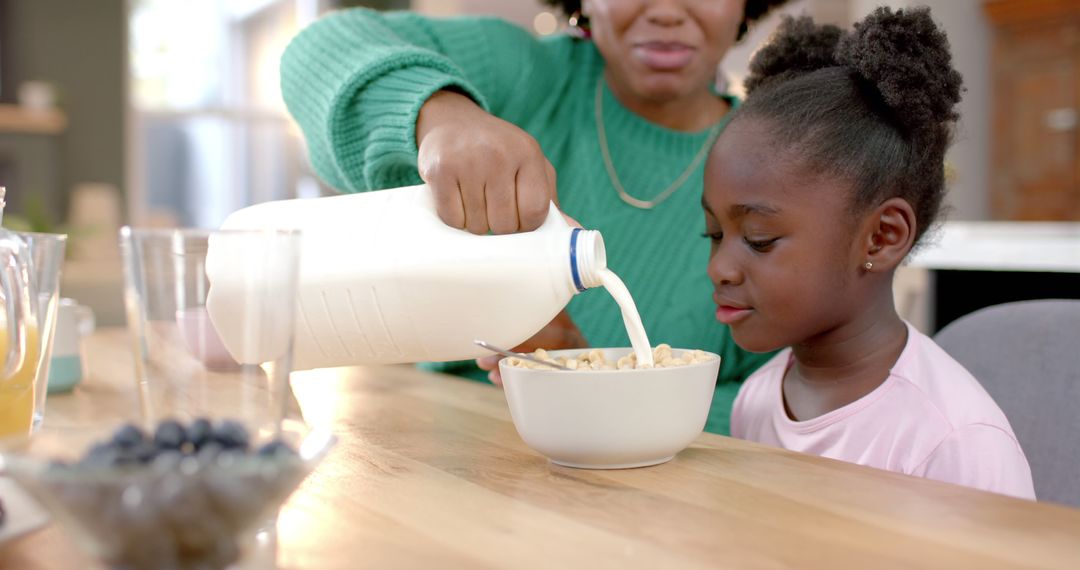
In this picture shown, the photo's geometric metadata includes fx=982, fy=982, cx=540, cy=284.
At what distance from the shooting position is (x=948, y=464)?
2.80 ft

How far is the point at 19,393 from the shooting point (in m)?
0.70

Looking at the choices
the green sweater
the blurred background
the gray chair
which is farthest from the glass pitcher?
the blurred background

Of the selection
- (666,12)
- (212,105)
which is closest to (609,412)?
(666,12)

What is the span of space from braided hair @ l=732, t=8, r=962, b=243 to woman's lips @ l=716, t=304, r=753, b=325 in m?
0.15

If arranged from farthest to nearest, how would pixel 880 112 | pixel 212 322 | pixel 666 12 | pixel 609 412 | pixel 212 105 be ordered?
pixel 212 105
pixel 666 12
pixel 880 112
pixel 609 412
pixel 212 322

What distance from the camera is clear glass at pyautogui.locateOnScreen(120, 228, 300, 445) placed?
19.5 inches

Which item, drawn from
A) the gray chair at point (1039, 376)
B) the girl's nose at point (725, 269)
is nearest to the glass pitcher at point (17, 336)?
the girl's nose at point (725, 269)

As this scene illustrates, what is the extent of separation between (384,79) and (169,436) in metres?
0.63

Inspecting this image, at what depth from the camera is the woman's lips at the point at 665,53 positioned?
125 centimetres

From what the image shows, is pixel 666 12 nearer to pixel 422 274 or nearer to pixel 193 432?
pixel 422 274

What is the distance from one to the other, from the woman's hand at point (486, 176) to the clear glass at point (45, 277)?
0.90 feet

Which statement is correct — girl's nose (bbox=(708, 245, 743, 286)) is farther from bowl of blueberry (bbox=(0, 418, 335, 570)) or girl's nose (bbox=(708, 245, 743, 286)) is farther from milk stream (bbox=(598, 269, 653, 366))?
bowl of blueberry (bbox=(0, 418, 335, 570))

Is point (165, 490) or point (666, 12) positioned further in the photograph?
point (666, 12)

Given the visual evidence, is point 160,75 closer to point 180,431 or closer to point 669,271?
point 669,271
